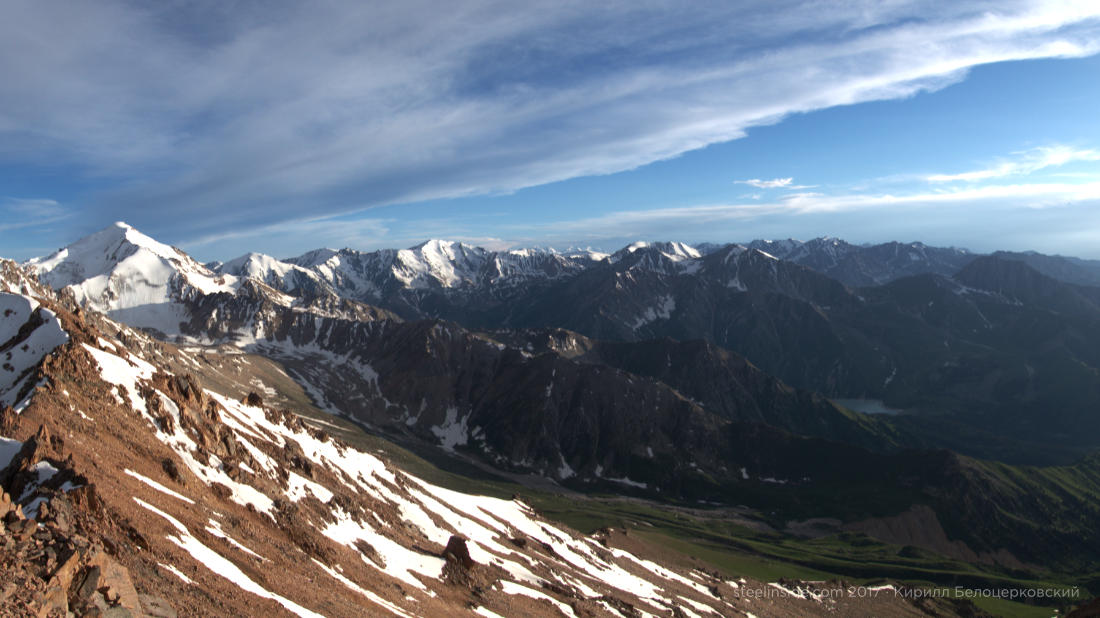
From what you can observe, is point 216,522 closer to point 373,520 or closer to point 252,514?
point 252,514

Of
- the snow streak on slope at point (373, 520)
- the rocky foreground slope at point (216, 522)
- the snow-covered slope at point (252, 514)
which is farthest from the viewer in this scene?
the snow streak on slope at point (373, 520)

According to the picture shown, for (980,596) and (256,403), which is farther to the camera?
(980,596)

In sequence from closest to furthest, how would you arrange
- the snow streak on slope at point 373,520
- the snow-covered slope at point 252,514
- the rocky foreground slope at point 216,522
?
1. the rocky foreground slope at point 216,522
2. the snow-covered slope at point 252,514
3. the snow streak on slope at point 373,520

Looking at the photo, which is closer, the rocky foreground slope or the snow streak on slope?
the rocky foreground slope

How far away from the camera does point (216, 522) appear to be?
4119cm

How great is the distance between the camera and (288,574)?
39.7 meters

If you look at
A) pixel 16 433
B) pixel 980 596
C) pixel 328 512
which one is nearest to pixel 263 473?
pixel 328 512

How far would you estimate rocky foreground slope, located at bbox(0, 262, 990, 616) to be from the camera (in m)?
26.7

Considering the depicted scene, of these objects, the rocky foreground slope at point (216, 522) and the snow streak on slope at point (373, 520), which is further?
the snow streak on slope at point (373, 520)

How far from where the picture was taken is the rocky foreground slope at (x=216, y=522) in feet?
→ 87.6

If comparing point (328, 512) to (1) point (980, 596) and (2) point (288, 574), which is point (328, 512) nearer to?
(2) point (288, 574)

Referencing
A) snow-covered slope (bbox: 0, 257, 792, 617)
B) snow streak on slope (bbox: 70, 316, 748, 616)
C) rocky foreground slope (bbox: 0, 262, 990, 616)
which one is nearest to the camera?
rocky foreground slope (bbox: 0, 262, 990, 616)

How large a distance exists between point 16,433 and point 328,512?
88.3 feet

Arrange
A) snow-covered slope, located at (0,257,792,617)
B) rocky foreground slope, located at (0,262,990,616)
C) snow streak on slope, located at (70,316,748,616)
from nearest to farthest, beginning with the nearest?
rocky foreground slope, located at (0,262,990,616) → snow-covered slope, located at (0,257,792,617) → snow streak on slope, located at (70,316,748,616)
